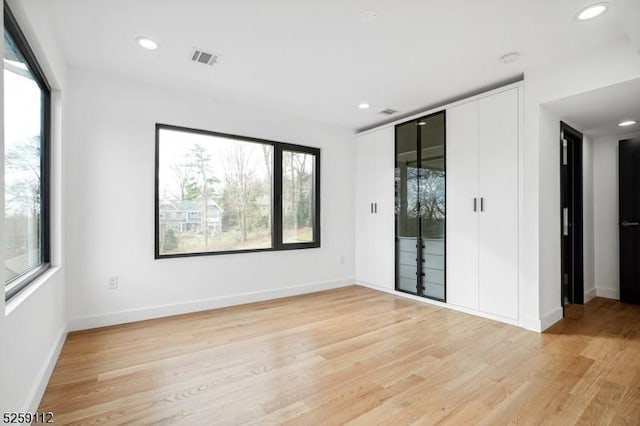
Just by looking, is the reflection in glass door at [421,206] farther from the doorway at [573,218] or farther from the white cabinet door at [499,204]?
the doorway at [573,218]

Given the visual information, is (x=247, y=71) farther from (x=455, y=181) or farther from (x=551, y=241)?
(x=551, y=241)

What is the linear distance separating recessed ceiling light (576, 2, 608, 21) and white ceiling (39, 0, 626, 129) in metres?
0.06

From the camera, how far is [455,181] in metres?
3.81

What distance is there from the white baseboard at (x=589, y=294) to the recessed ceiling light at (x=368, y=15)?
440 centimetres

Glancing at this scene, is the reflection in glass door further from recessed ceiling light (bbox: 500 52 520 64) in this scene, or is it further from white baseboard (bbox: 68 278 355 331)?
white baseboard (bbox: 68 278 355 331)

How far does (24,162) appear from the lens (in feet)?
6.84

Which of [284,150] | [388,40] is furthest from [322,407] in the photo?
[284,150]

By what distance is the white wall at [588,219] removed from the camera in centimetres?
424

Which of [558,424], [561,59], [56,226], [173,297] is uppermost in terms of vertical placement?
[561,59]

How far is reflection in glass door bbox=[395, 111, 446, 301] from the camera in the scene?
4.01 meters

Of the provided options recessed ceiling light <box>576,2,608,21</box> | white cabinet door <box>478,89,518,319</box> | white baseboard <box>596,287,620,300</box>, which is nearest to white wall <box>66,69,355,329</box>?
white cabinet door <box>478,89,518,319</box>

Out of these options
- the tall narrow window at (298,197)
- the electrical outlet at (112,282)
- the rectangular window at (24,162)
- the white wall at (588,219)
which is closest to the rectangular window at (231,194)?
the tall narrow window at (298,197)

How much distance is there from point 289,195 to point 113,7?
9.40 ft

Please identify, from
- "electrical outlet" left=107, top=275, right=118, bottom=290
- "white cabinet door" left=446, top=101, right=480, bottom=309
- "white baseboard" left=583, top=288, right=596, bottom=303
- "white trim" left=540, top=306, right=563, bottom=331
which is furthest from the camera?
"white baseboard" left=583, top=288, right=596, bottom=303
